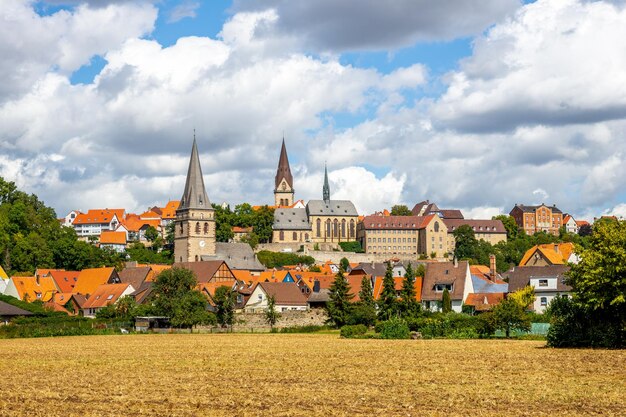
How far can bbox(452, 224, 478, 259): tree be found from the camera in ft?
538

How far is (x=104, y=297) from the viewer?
103500 millimetres

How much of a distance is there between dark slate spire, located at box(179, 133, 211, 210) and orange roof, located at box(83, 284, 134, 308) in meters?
34.2

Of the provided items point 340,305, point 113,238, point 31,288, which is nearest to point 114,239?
point 113,238

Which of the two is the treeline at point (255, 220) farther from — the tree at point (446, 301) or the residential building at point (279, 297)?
the tree at point (446, 301)

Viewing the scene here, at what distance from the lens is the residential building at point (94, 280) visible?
113312 millimetres

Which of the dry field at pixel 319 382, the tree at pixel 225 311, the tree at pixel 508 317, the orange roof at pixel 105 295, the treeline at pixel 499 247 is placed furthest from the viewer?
the treeline at pixel 499 247

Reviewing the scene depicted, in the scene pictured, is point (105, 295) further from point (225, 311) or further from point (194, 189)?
point (194, 189)

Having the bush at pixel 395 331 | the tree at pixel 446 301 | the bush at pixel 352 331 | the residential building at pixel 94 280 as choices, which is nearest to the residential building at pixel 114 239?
the residential building at pixel 94 280

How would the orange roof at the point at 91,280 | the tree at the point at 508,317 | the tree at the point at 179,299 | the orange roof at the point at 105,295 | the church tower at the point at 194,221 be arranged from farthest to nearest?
the church tower at the point at 194,221, the orange roof at the point at 91,280, the orange roof at the point at 105,295, the tree at the point at 179,299, the tree at the point at 508,317

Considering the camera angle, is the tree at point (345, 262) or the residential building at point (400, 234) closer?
the tree at point (345, 262)

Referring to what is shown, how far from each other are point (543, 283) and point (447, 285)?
9.82m

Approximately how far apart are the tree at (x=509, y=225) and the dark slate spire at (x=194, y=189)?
76.0 metres

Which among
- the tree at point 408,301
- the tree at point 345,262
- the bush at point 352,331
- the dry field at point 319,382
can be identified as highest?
the tree at point 345,262

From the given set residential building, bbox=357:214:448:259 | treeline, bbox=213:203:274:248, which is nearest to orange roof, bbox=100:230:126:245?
treeline, bbox=213:203:274:248
